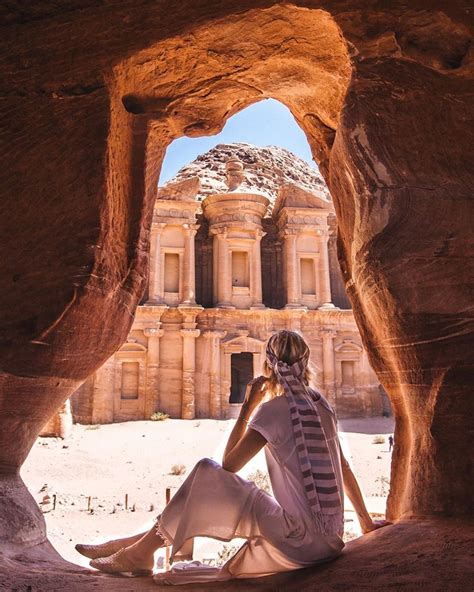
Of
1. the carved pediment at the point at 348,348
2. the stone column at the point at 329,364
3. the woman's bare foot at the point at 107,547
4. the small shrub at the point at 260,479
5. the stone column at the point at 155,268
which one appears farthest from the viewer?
the carved pediment at the point at 348,348

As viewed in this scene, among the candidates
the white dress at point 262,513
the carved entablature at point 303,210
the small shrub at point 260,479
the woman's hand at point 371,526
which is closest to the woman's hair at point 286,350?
the white dress at point 262,513

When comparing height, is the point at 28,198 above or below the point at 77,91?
below

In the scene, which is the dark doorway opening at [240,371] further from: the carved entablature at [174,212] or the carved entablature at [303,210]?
the carved entablature at [174,212]

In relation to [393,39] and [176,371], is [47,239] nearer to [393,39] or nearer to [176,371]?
[393,39]

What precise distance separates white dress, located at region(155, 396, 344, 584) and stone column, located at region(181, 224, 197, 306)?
20.4 meters

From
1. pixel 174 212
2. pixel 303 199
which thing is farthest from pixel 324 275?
pixel 174 212

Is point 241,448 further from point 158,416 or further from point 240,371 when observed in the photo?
point 240,371

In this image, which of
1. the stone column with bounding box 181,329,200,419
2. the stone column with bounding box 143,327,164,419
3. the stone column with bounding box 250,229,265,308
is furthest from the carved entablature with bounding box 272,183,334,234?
the stone column with bounding box 143,327,164,419

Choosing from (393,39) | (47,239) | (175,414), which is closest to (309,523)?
(47,239)

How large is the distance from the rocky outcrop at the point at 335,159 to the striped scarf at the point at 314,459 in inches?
41.5

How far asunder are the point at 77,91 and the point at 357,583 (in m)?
4.24

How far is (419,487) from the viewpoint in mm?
3465

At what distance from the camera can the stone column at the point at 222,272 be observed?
24.0 meters

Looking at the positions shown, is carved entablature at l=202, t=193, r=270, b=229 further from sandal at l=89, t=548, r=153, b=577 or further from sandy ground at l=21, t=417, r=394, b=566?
sandal at l=89, t=548, r=153, b=577
